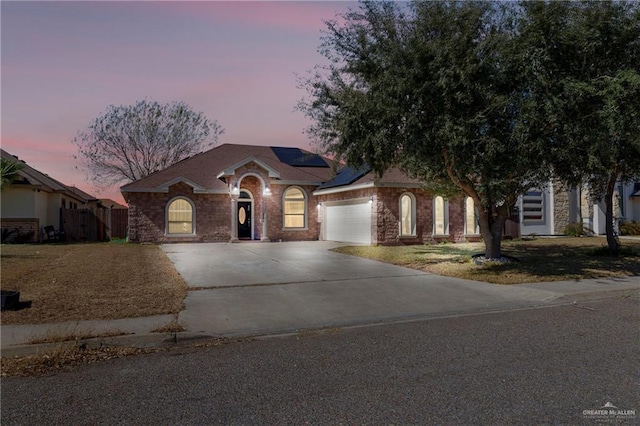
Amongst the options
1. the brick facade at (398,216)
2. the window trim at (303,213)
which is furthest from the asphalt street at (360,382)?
the window trim at (303,213)

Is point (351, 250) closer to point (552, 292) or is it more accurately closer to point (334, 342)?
point (552, 292)

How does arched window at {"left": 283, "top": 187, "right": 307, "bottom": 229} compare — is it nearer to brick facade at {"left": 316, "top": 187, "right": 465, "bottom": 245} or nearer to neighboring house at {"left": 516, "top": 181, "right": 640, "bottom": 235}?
brick facade at {"left": 316, "top": 187, "right": 465, "bottom": 245}

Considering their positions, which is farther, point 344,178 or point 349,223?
point 344,178

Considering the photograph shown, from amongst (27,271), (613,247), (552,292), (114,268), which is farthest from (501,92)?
(27,271)

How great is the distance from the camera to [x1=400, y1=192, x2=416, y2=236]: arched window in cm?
2173

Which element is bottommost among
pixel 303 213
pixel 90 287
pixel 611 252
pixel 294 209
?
pixel 90 287

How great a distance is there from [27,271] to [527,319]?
1261cm

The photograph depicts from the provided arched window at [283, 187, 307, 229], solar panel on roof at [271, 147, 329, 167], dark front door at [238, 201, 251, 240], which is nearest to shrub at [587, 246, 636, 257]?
arched window at [283, 187, 307, 229]

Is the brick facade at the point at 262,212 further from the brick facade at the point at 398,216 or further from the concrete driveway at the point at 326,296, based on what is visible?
the concrete driveway at the point at 326,296

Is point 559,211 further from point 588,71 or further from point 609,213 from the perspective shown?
point 588,71

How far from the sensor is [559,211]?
27984mm

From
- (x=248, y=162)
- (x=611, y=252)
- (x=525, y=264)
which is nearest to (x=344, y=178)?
(x=248, y=162)

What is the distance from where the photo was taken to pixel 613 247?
16266 millimetres

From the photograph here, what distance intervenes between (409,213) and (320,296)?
537 inches
